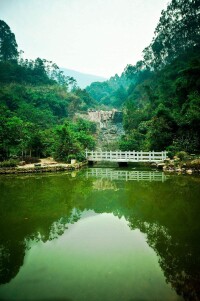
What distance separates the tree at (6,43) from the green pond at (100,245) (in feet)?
179

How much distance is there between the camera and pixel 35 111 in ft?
126

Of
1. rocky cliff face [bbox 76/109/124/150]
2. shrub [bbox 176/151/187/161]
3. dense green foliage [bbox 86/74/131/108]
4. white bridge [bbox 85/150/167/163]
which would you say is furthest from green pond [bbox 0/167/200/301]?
dense green foliage [bbox 86/74/131/108]

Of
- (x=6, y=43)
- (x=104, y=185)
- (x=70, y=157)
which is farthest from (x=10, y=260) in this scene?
(x=6, y=43)

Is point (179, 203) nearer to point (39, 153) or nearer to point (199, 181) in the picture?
point (199, 181)

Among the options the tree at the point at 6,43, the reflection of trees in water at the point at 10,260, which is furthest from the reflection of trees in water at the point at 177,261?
the tree at the point at 6,43

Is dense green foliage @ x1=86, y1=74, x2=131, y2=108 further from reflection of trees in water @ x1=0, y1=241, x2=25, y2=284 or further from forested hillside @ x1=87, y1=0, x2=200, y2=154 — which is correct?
reflection of trees in water @ x1=0, y1=241, x2=25, y2=284

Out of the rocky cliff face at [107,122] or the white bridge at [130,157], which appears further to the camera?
the rocky cliff face at [107,122]

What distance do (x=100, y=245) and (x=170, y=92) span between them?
1234 inches

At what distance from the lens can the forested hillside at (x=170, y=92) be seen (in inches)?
885

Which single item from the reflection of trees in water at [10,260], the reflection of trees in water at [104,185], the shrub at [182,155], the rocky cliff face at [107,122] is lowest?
the reflection of trees in water at [10,260]

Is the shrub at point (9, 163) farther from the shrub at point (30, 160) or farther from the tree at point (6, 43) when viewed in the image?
the tree at point (6, 43)

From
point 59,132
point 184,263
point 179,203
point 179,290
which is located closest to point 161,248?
point 184,263

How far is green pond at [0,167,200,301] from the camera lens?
4625 mm

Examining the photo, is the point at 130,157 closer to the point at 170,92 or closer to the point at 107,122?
the point at 170,92
